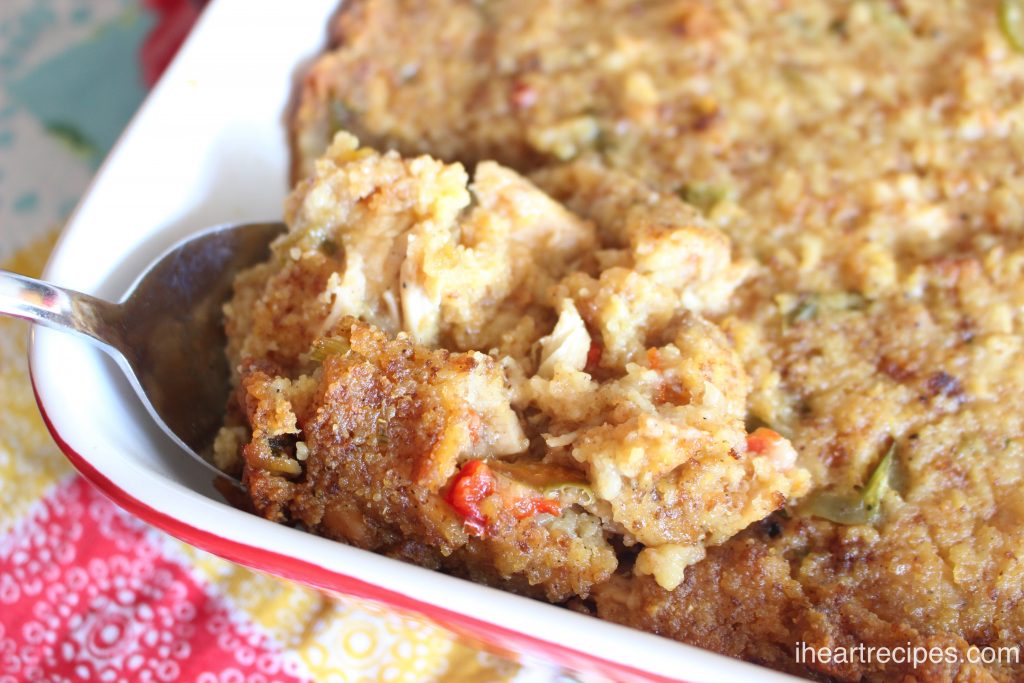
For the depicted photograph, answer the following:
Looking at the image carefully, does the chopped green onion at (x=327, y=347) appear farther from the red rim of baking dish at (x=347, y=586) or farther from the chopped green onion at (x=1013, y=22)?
the chopped green onion at (x=1013, y=22)

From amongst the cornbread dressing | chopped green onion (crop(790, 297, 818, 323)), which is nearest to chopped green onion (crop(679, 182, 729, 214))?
the cornbread dressing

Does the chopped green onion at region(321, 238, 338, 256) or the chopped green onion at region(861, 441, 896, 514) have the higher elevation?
the chopped green onion at region(321, 238, 338, 256)

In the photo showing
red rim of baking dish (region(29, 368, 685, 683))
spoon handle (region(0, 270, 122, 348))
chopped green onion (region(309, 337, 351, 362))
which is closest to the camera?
red rim of baking dish (region(29, 368, 685, 683))

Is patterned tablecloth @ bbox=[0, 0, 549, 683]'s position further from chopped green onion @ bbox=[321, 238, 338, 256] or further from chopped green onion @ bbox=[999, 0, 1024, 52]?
chopped green onion @ bbox=[999, 0, 1024, 52]

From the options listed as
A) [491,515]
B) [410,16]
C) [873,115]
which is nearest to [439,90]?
[410,16]

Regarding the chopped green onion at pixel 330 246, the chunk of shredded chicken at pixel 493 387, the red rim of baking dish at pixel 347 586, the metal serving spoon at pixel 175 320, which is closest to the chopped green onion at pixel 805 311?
the chunk of shredded chicken at pixel 493 387

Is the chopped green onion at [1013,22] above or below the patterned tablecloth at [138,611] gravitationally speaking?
above
